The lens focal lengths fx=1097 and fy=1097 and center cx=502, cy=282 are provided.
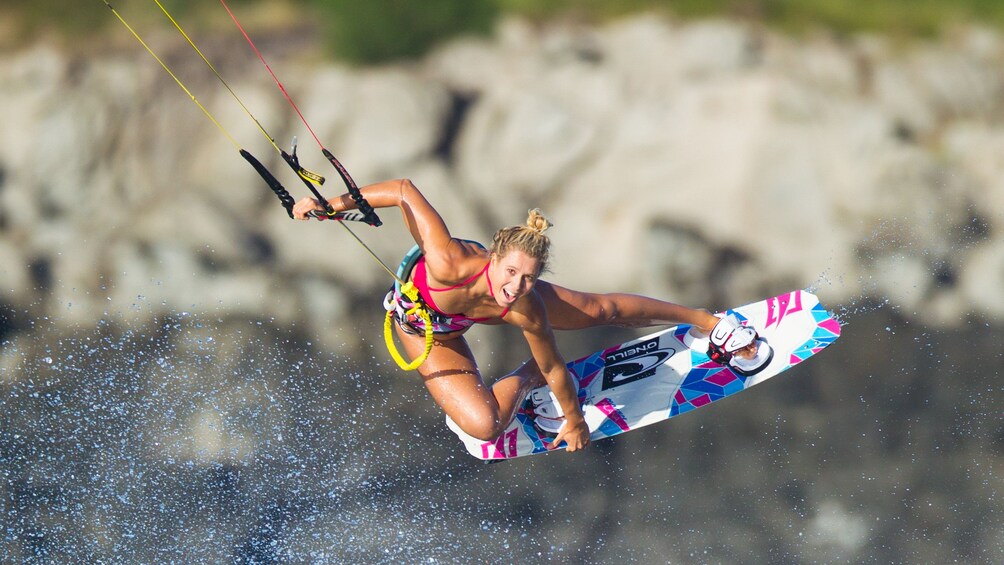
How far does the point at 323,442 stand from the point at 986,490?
5.07 metres

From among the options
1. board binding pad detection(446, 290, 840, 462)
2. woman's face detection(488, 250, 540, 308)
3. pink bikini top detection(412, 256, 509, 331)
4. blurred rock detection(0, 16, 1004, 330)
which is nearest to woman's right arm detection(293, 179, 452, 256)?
pink bikini top detection(412, 256, 509, 331)

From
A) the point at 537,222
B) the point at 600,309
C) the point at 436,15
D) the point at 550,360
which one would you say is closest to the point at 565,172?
the point at 436,15

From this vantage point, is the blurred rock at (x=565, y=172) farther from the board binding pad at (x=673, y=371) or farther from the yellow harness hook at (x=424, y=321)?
the yellow harness hook at (x=424, y=321)

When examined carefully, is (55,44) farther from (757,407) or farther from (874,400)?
(874,400)

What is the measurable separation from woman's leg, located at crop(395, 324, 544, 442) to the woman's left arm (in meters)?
0.31

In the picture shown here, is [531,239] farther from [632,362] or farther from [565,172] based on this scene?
[565,172]

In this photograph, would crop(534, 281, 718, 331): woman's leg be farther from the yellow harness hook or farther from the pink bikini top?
the yellow harness hook

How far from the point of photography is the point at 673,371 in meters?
5.46

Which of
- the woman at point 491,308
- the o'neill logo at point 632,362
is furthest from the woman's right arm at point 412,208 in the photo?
the o'neill logo at point 632,362

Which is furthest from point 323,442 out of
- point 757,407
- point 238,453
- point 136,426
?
point 757,407

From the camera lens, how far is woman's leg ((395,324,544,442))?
4.65m

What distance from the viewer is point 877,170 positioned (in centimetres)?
912

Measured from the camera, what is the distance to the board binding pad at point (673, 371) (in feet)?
17.5

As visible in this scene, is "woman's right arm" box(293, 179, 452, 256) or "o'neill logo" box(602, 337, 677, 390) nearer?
"woman's right arm" box(293, 179, 452, 256)
